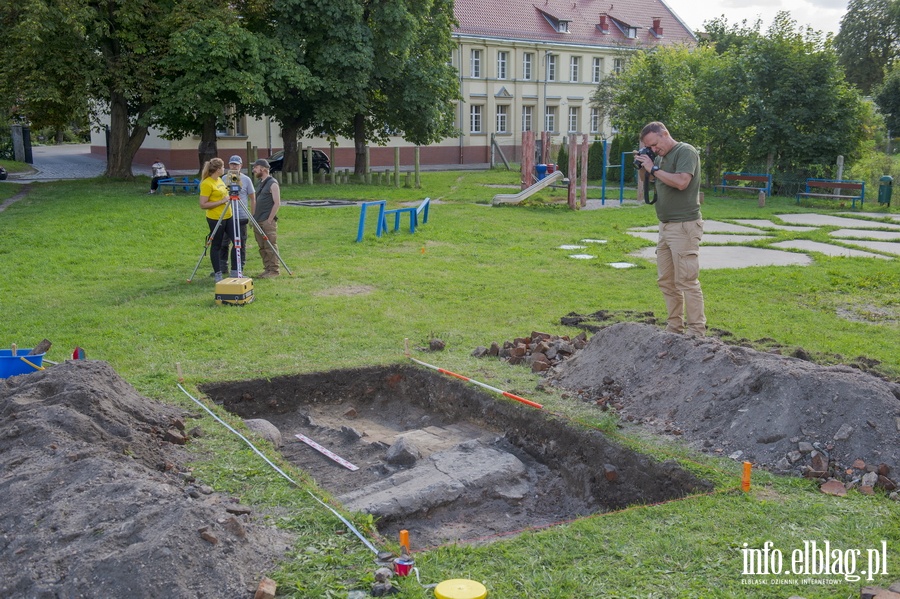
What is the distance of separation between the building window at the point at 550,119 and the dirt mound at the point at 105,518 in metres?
46.9

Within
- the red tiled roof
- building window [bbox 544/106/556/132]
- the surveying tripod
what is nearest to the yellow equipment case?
the surveying tripod

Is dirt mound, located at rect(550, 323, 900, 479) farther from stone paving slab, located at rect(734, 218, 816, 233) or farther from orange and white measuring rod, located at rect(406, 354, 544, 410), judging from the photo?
stone paving slab, located at rect(734, 218, 816, 233)

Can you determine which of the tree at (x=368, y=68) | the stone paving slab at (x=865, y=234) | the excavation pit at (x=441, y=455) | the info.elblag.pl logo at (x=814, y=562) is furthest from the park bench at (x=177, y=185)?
the info.elblag.pl logo at (x=814, y=562)

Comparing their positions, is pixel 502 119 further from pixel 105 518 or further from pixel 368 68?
pixel 105 518

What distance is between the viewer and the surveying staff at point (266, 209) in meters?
11.9

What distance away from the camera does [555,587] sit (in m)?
3.82

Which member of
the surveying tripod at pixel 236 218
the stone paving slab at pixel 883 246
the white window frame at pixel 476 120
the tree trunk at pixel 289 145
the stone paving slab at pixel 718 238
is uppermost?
the white window frame at pixel 476 120

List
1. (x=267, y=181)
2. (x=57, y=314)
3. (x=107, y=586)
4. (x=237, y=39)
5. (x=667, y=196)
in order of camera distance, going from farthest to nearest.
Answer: (x=237, y=39)
(x=267, y=181)
(x=57, y=314)
(x=667, y=196)
(x=107, y=586)

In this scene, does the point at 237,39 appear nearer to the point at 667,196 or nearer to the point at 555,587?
the point at 667,196

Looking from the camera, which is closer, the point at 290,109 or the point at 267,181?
the point at 267,181

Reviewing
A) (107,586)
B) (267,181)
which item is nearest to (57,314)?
(267,181)

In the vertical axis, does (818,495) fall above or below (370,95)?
below

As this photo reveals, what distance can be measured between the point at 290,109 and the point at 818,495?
85.7 feet

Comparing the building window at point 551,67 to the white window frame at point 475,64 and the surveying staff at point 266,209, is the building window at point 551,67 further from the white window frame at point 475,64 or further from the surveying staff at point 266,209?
the surveying staff at point 266,209
